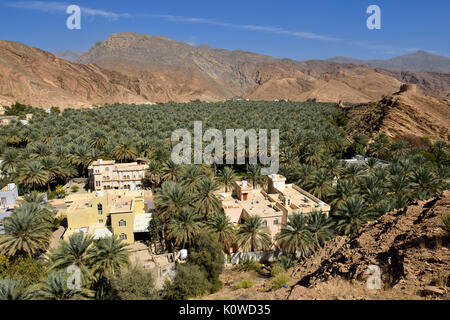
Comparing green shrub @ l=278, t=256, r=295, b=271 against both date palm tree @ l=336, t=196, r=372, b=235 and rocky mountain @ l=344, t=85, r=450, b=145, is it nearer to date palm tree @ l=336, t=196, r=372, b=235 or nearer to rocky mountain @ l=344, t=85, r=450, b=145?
date palm tree @ l=336, t=196, r=372, b=235

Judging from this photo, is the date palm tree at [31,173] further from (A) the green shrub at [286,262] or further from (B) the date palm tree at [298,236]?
(A) the green shrub at [286,262]

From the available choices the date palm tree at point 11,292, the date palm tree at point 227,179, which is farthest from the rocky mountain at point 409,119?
the date palm tree at point 11,292

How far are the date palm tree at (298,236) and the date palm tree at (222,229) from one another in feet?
12.3

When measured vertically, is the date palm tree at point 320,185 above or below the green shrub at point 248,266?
above

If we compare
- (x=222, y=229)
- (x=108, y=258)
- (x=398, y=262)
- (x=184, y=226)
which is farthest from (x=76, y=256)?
(x=398, y=262)

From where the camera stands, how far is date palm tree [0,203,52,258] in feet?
68.2

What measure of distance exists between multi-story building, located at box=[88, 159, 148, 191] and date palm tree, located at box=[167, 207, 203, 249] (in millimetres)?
14573

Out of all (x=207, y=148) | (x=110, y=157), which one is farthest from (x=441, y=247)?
(x=110, y=157)

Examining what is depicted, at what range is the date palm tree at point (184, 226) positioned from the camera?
23.0 metres

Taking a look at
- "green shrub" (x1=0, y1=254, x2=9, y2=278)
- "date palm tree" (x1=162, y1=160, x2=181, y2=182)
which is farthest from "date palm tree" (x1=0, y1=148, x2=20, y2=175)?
"green shrub" (x1=0, y1=254, x2=9, y2=278)
